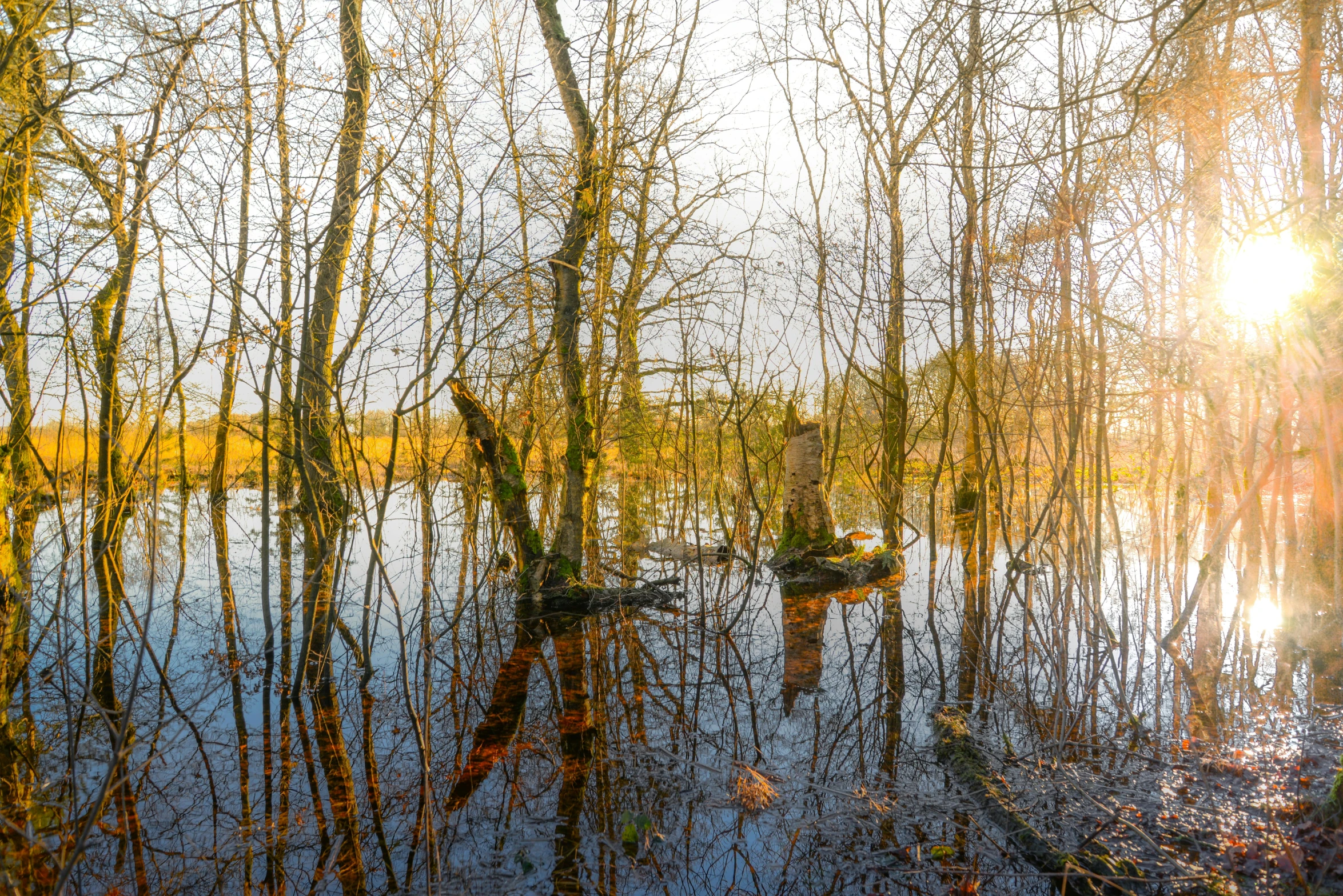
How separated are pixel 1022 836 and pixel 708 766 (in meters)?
1.39

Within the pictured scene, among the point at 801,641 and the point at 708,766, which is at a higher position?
the point at 708,766

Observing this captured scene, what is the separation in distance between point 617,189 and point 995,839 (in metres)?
5.99

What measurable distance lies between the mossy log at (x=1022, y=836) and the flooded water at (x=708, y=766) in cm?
5

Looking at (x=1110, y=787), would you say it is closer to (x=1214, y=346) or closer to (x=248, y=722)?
(x=1214, y=346)

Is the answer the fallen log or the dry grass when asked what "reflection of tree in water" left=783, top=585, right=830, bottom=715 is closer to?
the dry grass

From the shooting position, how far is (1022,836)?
257 centimetres

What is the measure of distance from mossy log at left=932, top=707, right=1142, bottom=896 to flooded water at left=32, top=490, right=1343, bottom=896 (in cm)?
5

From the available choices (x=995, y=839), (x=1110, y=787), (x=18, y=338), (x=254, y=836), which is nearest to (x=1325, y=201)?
(x=1110, y=787)

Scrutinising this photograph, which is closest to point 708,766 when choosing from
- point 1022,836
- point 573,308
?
point 1022,836

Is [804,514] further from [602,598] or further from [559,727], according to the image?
[559,727]

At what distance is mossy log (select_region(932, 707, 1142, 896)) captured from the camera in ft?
7.47

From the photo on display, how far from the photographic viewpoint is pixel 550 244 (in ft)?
23.7

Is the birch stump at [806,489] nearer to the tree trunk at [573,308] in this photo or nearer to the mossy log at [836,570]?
the mossy log at [836,570]

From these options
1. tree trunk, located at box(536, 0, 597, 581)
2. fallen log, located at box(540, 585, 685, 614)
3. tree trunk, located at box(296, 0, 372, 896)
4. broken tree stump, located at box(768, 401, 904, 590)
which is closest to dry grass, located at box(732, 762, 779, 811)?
tree trunk, located at box(296, 0, 372, 896)
